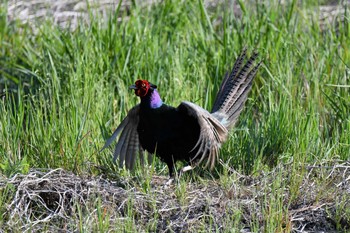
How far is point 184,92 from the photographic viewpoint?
7180 millimetres

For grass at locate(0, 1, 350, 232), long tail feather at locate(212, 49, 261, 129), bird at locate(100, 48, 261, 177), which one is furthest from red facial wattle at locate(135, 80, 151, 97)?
long tail feather at locate(212, 49, 261, 129)

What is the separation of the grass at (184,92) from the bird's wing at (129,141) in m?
0.10

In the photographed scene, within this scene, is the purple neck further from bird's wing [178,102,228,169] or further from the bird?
bird's wing [178,102,228,169]

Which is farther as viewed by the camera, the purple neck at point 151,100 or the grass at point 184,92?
the purple neck at point 151,100

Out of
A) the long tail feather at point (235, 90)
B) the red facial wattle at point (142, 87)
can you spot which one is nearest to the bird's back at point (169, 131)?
the red facial wattle at point (142, 87)

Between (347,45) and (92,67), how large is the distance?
2076 millimetres

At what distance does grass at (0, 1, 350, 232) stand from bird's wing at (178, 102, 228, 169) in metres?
0.14

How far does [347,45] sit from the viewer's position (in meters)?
7.50

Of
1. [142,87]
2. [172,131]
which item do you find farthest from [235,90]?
[142,87]

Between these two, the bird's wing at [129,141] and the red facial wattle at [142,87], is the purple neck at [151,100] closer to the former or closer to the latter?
the red facial wattle at [142,87]

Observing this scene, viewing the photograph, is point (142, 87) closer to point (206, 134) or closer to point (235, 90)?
point (206, 134)

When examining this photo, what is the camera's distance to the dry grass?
17.4 ft

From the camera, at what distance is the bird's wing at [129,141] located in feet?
21.2

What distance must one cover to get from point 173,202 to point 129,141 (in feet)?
3.98
